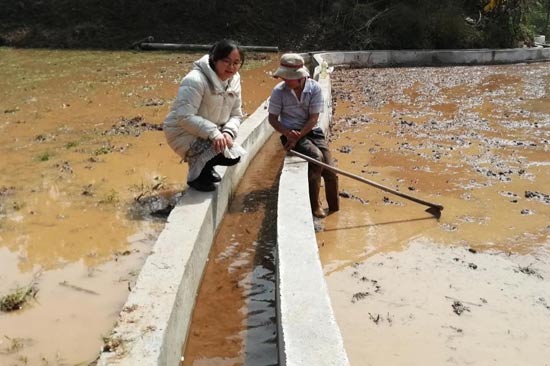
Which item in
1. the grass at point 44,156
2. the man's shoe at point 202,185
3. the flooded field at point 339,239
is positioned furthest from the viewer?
the grass at point 44,156

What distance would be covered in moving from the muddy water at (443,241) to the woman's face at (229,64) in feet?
5.24

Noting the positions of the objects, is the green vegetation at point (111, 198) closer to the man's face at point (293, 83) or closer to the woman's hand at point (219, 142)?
the woman's hand at point (219, 142)

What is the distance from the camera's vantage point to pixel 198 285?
12.7 feet

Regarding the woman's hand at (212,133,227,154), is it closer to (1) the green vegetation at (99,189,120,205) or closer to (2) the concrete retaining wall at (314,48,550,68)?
(1) the green vegetation at (99,189,120,205)

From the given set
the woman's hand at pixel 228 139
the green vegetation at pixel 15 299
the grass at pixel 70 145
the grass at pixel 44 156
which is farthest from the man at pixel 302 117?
the grass at pixel 70 145

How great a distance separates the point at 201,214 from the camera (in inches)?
164

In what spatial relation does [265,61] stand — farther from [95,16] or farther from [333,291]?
[333,291]

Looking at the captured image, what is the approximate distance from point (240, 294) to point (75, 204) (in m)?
2.18

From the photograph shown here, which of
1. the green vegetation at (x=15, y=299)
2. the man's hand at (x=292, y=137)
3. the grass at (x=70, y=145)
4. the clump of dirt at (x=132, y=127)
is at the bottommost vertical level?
the green vegetation at (x=15, y=299)

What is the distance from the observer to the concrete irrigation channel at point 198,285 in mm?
2613

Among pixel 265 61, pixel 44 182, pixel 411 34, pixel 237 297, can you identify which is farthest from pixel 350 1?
pixel 237 297

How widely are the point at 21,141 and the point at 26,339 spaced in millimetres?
4989

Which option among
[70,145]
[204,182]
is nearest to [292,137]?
[204,182]

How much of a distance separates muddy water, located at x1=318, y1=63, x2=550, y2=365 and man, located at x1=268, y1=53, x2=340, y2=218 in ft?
0.94
